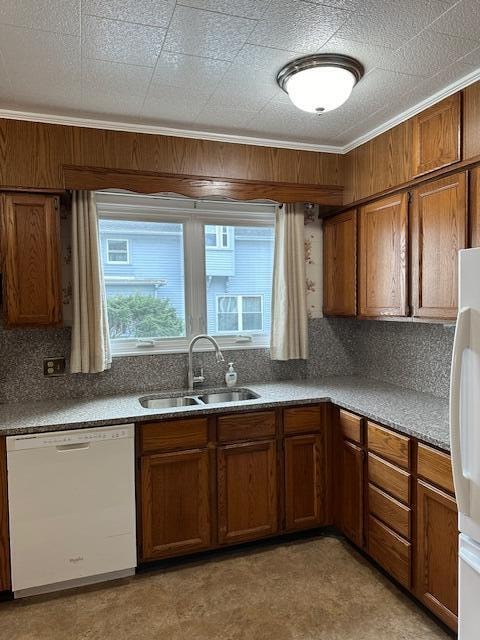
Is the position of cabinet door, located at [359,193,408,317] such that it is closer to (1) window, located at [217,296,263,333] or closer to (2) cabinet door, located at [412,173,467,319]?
(2) cabinet door, located at [412,173,467,319]

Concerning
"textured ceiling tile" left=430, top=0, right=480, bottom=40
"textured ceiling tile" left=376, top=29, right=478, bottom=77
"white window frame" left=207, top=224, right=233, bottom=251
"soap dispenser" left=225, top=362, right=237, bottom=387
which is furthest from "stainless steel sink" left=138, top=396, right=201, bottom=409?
"textured ceiling tile" left=430, top=0, right=480, bottom=40

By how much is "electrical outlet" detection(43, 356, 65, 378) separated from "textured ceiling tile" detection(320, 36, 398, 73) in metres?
2.20

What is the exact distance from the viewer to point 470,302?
1565 mm

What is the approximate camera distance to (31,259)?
8.15 feet

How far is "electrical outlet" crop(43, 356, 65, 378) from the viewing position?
2787mm

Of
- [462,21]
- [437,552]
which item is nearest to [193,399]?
[437,552]

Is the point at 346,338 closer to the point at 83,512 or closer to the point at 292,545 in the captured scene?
the point at 292,545

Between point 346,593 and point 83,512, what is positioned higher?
point 83,512

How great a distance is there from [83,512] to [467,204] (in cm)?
242

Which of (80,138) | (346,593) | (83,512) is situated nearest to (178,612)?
(83,512)

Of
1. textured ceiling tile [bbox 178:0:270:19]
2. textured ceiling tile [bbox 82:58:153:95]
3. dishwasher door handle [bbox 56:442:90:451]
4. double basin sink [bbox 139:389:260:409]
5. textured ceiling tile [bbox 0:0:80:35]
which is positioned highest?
textured ceiling tile [bbox 82:58:153:95]

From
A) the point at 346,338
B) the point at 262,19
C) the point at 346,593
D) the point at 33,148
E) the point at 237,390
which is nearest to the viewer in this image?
the point at 262,19

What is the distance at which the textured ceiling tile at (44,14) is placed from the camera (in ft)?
5.16

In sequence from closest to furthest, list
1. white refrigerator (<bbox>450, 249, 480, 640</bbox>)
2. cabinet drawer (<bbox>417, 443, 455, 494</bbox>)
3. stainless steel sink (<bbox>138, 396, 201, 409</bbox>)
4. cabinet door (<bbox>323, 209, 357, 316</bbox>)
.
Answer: white refrigerator (<bbox>450, 249, 480, 640</bbox>) → cabinet drawer (<bbox>417, 443, 455, 494</bbox>) → stainless steel sink (<bbox>138, 396, 201, 409</bbox>) → cabinet door (<bbox>323, 209, 357, 316</bbox>)
